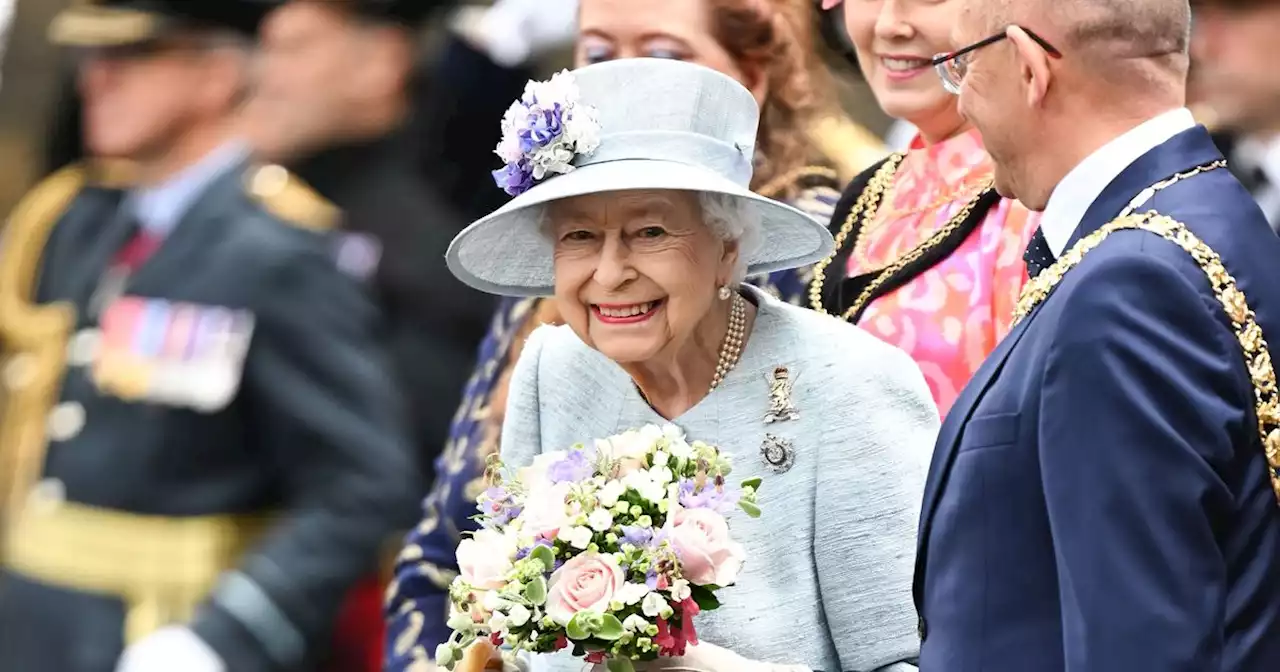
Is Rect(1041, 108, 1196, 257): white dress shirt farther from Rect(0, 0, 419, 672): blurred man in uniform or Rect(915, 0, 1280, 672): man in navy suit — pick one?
Rect(0, 0, 419, 672): blurred man in uniform

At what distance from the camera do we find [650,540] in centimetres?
282

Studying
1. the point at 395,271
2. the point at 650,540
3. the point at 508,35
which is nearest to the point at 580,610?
the point at 650,540

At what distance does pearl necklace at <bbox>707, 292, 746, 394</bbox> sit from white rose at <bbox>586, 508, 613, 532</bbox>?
1.38 ft

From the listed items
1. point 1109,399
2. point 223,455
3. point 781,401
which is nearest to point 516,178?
point 781,401

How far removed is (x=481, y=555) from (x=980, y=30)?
888 mm

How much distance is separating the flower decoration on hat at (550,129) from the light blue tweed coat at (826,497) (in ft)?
1.20

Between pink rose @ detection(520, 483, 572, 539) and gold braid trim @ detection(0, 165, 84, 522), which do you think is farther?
gold braid trim @ detection(0, 165, 84, 522)

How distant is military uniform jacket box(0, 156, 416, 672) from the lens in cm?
514

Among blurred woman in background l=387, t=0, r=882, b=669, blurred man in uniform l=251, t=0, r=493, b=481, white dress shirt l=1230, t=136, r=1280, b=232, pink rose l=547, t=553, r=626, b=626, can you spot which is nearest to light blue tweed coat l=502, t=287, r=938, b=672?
pink rose l=547, t=553, r=626, b=626

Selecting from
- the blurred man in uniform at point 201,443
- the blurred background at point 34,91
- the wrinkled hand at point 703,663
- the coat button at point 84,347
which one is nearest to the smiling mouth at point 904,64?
the wrinkled hand at point 703,663

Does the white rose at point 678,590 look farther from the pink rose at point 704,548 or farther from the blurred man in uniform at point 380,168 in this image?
the blurred man in uniform at point 380,168

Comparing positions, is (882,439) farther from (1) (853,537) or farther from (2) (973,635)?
(2) (973,635)

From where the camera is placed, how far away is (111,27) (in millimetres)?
5715

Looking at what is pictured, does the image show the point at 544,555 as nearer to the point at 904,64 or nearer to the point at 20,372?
the point at 904,64
